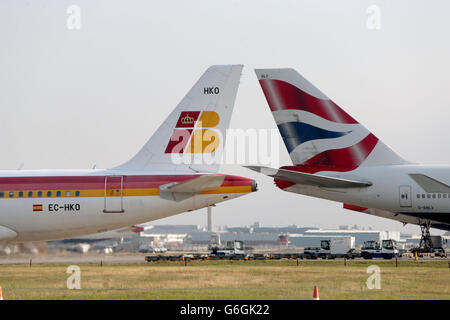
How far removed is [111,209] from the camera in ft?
109

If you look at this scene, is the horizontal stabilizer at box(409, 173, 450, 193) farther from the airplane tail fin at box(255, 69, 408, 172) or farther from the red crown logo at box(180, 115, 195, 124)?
the red crown logo at box(180, 115, 195, 124)

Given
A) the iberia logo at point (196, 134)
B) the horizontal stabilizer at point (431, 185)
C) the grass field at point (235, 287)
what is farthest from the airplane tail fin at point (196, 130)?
the horizontal stabilizer at point (431, 185)

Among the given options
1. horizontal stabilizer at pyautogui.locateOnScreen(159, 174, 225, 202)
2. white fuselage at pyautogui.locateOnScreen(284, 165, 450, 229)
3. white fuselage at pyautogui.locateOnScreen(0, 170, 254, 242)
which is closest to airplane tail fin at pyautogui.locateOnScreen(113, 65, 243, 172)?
white fuselage at pyautogui.locateOnScreen(0, 170, 254, 242)

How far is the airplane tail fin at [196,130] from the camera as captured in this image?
34.7m

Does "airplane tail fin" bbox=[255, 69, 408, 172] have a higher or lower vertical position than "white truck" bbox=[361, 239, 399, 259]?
higher

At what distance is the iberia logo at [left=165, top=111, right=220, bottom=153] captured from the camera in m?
34.9

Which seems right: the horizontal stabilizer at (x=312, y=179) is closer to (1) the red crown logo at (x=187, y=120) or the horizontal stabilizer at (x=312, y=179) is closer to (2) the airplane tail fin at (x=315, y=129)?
(2) the airplane tail fin at (x=315, y=129)

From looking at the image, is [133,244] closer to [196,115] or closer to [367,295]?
[196,115]

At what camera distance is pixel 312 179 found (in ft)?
135

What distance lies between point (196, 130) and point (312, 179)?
962cm

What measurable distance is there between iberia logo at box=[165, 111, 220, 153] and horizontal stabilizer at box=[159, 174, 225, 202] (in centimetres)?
259
